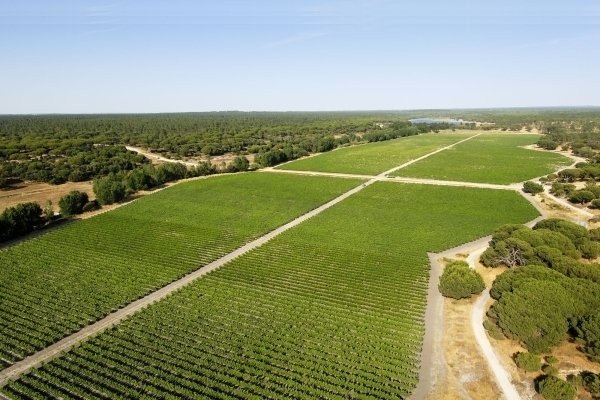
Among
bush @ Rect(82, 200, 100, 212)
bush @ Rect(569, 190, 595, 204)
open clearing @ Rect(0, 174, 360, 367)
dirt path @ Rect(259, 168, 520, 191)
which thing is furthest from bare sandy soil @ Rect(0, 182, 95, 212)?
bush @ Rect(569, 190, 595, 204)

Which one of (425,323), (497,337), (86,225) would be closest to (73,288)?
(86,225)

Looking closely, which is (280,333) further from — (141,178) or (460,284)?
(141,178)

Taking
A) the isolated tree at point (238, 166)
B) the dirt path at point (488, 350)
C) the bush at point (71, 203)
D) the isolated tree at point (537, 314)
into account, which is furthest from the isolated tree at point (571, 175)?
the bush at point (71, 203)

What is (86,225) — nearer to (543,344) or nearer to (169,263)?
(169,263)

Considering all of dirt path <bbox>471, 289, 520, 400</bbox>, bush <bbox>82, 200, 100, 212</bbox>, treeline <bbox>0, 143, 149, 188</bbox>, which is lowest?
dirt path <bbox>471, 289, 520, 400</bbox>

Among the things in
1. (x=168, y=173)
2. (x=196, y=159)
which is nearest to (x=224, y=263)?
(x=168, y=173)

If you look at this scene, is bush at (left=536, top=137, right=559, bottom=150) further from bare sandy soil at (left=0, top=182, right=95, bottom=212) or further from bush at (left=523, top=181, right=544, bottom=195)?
bare sandy soil at (left=0, top=182, right=95, bottom=212)
